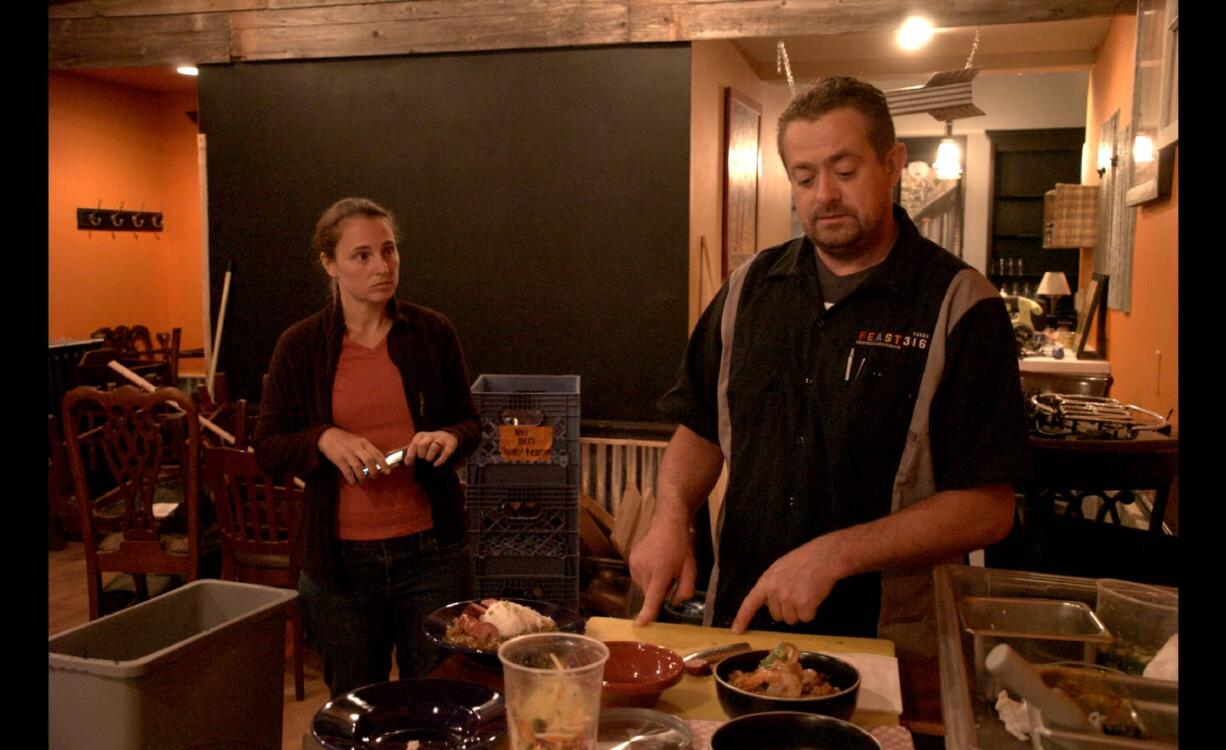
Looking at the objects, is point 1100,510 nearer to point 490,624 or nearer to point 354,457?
point 354,457

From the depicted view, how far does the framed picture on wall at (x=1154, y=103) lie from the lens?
3.67m

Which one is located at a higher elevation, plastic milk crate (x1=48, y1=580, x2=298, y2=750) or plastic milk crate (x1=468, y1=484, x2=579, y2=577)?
plastic milk crate (x1=48, y1=580, x2=298, y2=750)

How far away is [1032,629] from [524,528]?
2.80 meters

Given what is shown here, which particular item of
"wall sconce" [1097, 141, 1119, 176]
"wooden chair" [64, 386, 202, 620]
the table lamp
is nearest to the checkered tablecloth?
"wooden chair" [64, 386, 202, 620]

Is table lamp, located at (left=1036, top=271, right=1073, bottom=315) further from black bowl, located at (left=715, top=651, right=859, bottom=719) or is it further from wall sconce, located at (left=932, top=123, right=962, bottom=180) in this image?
black bowl, located at (left=715, top=651, right=859, bottom=719)

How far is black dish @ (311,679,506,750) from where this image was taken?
1.28 meters

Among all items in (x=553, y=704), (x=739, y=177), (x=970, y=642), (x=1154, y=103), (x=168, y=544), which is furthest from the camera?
(x=739, y=177)

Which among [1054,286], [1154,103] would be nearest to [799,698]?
[1154,103]

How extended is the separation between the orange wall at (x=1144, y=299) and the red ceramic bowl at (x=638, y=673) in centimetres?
197

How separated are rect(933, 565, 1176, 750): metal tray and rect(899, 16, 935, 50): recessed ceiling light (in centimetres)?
389

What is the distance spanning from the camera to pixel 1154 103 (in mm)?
4117
